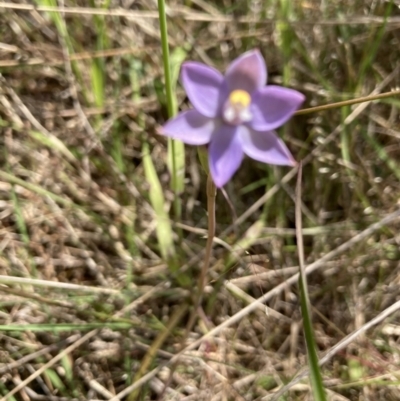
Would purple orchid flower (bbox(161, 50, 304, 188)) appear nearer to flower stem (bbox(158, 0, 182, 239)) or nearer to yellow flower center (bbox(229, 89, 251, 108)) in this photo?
yellow flower center (bbox(229, 89, 251, 108))

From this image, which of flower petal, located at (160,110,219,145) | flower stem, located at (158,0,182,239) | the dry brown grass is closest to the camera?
flower petal, located at (160,110,219,145)

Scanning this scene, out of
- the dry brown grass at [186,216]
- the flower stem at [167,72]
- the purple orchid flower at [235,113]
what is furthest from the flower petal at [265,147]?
the dry brown grass at [186,216]

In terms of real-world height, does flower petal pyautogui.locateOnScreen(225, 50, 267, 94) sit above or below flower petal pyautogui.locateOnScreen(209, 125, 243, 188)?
above

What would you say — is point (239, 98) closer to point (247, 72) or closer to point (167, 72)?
point (247, 72)

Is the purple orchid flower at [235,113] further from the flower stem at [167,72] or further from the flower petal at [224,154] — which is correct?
the flower stem at [167,72]

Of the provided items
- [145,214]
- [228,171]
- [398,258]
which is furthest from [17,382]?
[398,258]

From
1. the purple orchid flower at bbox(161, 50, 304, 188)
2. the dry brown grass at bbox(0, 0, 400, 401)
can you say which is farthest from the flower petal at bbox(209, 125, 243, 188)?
→ the dry brown grass at bbox(0, 0, 400, 401)
